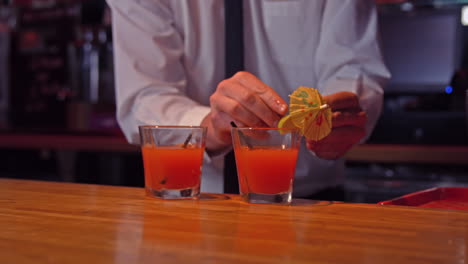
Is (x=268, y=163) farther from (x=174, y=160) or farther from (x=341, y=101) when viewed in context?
(x=341, y=101)

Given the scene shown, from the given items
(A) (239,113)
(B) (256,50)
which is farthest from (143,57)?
(A) (239,113)

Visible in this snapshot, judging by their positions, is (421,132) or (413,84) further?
(413,84)

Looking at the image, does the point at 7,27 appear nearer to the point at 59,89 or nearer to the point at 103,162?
the point at 59,89

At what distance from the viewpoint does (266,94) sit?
1042mm

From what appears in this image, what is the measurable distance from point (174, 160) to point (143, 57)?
2.23 ft

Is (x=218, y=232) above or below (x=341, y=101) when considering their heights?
below

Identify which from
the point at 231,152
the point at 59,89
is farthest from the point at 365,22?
the point at 59,89

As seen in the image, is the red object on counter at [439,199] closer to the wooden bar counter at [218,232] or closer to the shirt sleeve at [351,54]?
the wooden bar counter at [218,232]

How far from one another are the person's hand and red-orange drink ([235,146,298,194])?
0.25 meters

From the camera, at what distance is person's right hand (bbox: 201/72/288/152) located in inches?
41.0

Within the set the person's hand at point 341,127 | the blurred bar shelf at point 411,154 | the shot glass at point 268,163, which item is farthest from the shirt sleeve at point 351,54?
the blurred bar shelf at point 411,154

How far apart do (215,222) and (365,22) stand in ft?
3.70

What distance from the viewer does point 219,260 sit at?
0.56 metres

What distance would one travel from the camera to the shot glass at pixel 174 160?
1.02 meters
